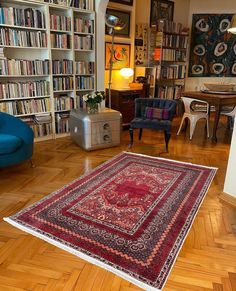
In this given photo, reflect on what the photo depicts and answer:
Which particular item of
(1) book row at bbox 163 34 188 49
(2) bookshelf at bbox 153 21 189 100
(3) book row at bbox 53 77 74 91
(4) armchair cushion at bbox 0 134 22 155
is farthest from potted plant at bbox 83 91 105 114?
(1) book row at bbox 163 34 188 49

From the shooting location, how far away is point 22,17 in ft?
12.0

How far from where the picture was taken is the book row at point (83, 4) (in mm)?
4086

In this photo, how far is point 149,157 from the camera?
11.7 ft

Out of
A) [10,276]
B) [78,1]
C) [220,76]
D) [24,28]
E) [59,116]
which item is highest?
[78,1]

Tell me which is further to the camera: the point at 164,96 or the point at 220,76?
the point at 220,76

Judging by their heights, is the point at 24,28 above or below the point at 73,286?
above

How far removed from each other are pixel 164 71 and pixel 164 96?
0.55 metres

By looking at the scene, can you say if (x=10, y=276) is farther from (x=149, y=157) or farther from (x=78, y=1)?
(x=78, y=1)

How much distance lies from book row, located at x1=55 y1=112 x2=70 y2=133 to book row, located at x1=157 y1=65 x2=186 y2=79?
2329 millimetres

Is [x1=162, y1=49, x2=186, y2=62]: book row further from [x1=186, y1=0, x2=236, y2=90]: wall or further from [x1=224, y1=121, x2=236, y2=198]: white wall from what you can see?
[x1=224, y1=121, x2=236, y2=198]: white wall

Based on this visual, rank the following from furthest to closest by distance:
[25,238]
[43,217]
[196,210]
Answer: [196,210] → [43,217] → [25,238]

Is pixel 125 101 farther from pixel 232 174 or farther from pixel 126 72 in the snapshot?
pixel 232 174

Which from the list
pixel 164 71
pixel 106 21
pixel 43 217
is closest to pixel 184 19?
pixel 164 71

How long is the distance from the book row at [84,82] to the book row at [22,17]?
0.99 m
